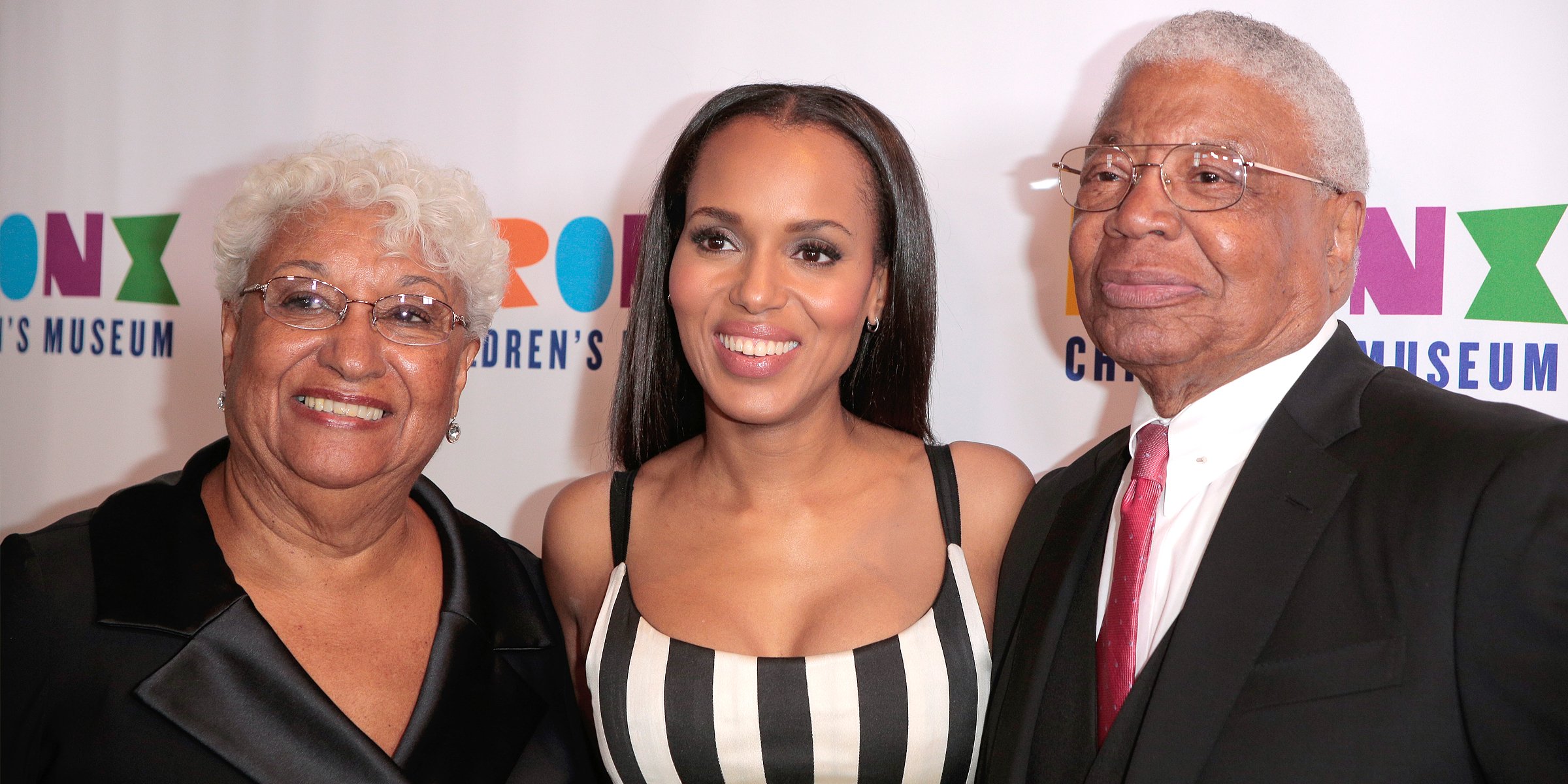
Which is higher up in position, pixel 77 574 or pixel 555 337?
pixel 555 337

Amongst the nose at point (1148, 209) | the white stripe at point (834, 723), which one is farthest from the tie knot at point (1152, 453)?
the white stripe at point (834, 723)

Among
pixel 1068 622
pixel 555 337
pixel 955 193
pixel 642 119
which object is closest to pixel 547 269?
pixel 555 337

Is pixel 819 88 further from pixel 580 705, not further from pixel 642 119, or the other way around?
pixel 580 705

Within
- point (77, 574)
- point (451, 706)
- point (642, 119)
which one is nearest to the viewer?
point (77, 574)

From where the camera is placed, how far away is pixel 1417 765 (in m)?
1.42

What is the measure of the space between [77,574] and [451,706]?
0.63m

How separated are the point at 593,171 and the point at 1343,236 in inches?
85.5

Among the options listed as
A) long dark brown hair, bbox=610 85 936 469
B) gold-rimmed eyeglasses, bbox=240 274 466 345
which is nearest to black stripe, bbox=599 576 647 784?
long dark brown hair, bbox=610 85 936 469

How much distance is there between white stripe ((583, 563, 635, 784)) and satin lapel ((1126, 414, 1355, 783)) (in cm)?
112

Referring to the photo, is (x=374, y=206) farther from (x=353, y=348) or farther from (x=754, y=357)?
(x=754, y=357)

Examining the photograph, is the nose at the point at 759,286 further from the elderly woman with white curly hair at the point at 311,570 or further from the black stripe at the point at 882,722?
the black stripe at the point at 882,722

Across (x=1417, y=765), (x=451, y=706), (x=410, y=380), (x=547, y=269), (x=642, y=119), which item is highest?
(x=642, y=119)

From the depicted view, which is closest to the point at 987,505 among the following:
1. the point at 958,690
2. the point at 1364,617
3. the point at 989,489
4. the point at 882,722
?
the point at 989,489

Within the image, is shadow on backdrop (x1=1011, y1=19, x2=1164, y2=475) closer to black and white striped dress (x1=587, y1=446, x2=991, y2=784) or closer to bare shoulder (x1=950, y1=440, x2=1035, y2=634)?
bare shoulder (x1=950, y1=440, x2=1035, y2=634)
